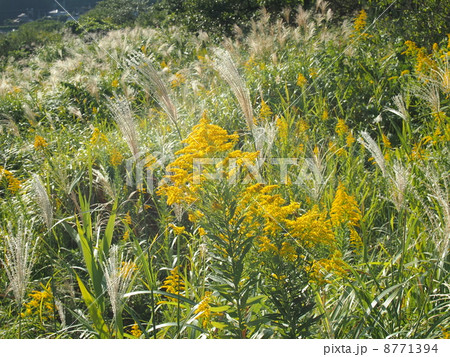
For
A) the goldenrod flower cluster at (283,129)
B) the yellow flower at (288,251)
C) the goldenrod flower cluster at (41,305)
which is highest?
the goldenrod flower cluster at (283,129)

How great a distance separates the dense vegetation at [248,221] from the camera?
1683mm

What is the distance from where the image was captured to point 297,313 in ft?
5.51

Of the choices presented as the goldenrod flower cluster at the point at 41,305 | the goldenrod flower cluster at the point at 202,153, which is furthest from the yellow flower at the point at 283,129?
the goldenrod flower cluster at the point at 41,305

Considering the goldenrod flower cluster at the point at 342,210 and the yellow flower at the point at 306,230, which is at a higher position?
the yellow flower at the point at 306,230

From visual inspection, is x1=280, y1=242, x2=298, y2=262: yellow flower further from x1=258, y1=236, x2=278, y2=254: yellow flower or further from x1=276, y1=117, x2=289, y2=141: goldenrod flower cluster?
x1=276, y1=117, x2=289, y2=141: goldenrod flower cluster

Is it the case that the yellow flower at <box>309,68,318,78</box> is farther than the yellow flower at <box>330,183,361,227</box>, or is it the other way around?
the yellow flower at <box>309,68,318,78</box>

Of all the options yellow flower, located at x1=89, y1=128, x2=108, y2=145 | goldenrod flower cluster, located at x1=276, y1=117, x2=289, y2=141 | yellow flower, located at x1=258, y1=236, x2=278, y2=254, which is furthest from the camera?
yellow flower, located at x1=89, y1=128, x2=108, y2=145

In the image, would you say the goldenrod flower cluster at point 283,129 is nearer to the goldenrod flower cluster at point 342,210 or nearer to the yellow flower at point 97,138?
the goldenrod flower cluster at point 342,210

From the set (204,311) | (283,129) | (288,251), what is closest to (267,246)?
(288,251)

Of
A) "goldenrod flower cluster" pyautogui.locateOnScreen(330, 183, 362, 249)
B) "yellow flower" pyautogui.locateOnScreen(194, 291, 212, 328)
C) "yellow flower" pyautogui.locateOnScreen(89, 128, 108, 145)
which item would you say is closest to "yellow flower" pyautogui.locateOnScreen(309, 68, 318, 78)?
"yellow flower" pyautogui.locateOnScreen(89, 128, 108, 145)

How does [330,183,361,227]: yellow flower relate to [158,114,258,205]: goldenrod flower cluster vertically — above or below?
below

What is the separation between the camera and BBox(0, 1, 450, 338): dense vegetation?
1.68 m

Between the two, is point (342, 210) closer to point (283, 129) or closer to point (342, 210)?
point (342, 210)
